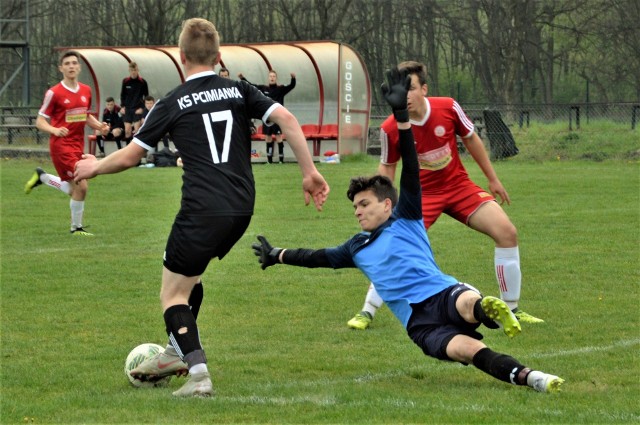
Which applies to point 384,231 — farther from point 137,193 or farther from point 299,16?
point 299,16

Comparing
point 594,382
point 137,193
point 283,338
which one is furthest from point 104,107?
point 594,382

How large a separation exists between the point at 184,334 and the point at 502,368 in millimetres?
1583

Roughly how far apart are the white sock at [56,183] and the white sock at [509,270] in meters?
7.72

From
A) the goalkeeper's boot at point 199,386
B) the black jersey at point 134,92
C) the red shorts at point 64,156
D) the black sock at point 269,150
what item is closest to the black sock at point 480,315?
the goalkeeper's boot at point 199,386

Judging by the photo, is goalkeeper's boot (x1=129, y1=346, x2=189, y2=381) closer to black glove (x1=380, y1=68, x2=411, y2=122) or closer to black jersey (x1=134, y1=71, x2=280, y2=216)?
black jersey (x1=134, y1=71, x2=280, y2=216)

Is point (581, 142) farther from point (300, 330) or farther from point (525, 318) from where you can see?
point (300, 330)

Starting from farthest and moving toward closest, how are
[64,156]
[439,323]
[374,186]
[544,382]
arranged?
[64,156]
[374,186]
[439,323]
[544,382]

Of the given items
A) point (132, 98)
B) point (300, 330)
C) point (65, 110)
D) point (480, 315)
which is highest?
point (132, 98)

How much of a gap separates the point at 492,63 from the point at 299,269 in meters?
30.5

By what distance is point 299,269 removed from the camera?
1069 centimetres

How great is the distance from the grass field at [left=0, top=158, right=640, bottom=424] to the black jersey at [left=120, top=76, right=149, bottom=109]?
427 inches

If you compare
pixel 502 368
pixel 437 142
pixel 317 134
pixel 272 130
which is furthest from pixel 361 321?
pixel 317 134

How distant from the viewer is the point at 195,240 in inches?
216

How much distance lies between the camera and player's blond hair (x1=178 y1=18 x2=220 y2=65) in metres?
5.54
